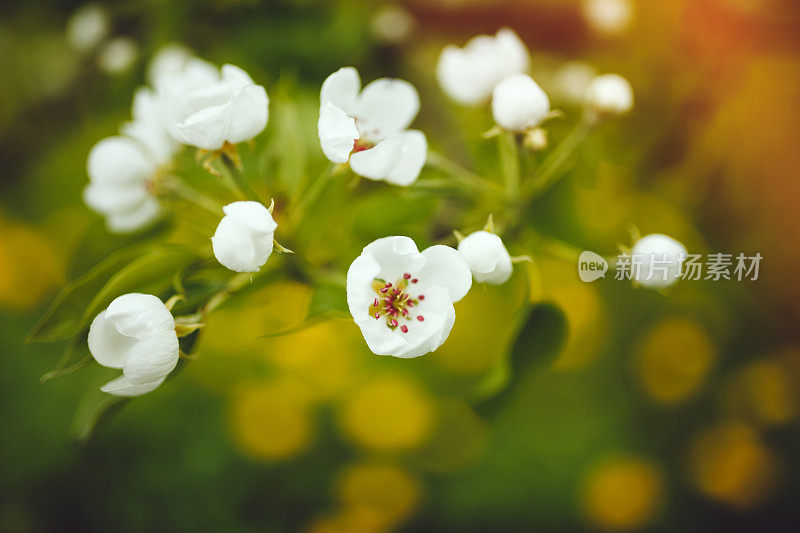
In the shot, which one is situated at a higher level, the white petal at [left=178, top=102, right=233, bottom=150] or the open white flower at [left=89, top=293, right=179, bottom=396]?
the white petal at [left=178, top=102, right=233, bottom=150]

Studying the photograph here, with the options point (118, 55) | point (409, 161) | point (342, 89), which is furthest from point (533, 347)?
point (118, 55)

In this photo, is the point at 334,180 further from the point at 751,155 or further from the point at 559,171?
the point at 751,155

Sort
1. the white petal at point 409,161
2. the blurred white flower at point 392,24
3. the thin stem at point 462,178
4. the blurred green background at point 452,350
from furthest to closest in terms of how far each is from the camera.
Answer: the blurred white flower at point 392,24 < the blurred green background at point 452,350 < the thin stem at point 462,178 < the white petal at point 409,161

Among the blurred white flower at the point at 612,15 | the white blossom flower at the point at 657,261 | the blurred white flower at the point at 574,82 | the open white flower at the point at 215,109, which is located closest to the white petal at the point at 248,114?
the open white flower at the point at 215,109

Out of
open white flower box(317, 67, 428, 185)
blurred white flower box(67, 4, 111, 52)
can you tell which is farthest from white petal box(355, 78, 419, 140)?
blurred white flower box(67, 4, 111, 52)

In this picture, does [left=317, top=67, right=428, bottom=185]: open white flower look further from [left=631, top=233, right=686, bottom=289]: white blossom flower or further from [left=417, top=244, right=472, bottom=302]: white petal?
[left=631, top=233, right=686, bottom=289]: white blossom flower

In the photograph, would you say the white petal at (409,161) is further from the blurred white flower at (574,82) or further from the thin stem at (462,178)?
the blurred white flower at (574,82)
